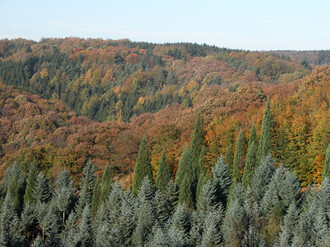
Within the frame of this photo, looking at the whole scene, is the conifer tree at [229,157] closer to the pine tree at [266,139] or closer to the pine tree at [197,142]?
the pine tree at [266,139]

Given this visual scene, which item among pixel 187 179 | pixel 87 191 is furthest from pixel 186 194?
pixel 87 191

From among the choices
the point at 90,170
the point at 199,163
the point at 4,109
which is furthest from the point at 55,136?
the point at 199,163

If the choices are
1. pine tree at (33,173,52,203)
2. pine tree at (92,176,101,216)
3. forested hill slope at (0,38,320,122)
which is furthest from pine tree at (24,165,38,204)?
forested hill slope at (0,38,320,122)

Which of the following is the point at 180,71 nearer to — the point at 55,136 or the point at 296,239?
the point at 55,136

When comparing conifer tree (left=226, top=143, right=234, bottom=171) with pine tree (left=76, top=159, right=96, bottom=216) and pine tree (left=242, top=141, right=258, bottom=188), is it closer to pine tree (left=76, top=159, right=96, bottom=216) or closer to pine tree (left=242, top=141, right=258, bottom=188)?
pine tree (left=242, top=141, right=258, bottom=188)

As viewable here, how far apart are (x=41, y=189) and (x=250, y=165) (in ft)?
82.5

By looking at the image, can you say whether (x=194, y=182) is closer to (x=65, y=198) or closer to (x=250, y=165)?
(x=250, y=165)

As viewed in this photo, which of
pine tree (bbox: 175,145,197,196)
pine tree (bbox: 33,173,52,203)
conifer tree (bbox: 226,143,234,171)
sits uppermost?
conifer tree (bbox: 226,143,234,171)

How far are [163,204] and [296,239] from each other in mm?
14779

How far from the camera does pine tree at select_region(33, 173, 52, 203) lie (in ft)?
164

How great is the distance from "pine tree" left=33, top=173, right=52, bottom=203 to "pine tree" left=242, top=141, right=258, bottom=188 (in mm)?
24118

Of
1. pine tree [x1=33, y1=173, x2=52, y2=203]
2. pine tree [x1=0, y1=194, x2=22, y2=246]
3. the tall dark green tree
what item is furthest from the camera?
pine tree [x1=33, y1=173, x2=52, y2=203]

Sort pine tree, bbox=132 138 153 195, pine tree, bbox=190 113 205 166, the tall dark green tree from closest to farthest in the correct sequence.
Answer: the tall dark green tree < pine tree, bbox=132 138 153 195 < pine tree, bbox=190 113 205 166

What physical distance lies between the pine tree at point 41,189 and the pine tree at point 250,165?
24.1 metres
